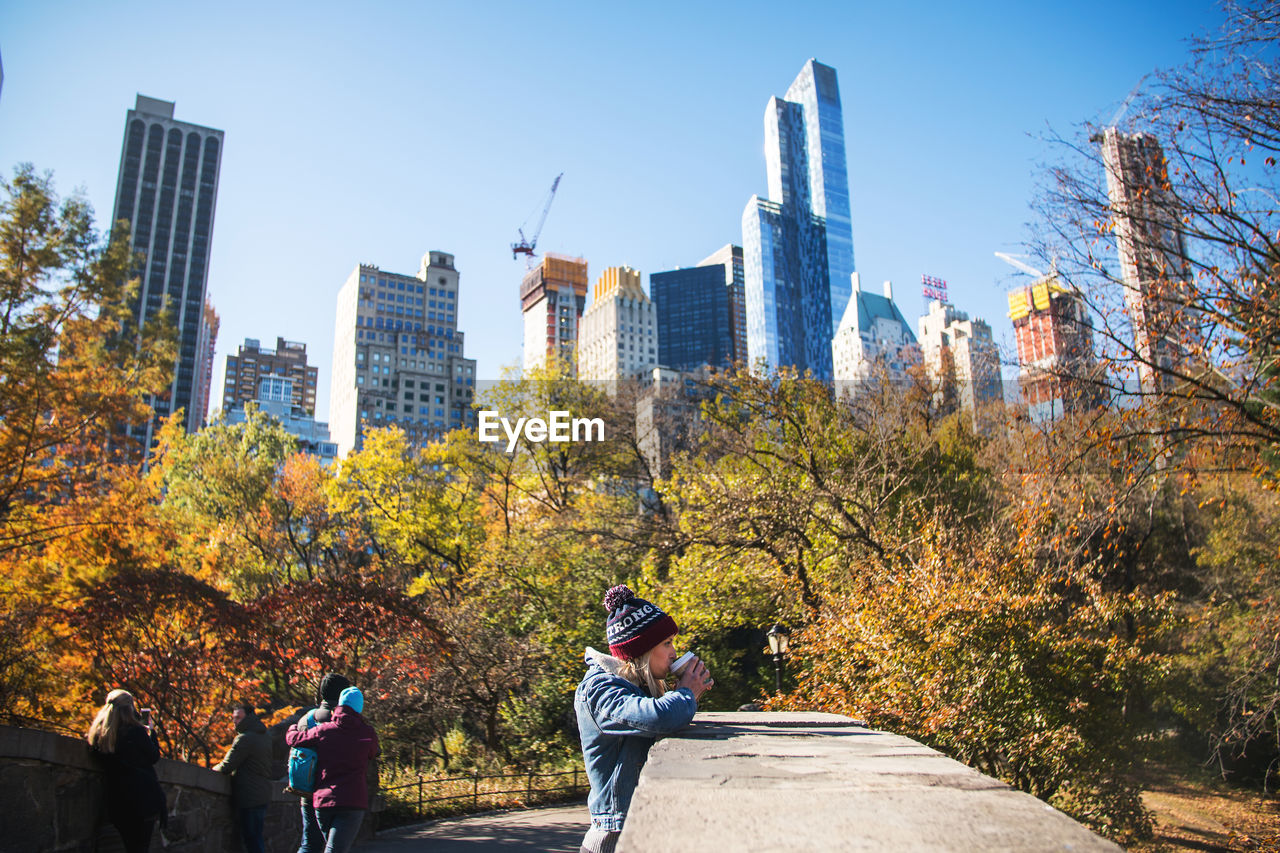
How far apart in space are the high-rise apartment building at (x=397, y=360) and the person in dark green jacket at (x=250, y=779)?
145m

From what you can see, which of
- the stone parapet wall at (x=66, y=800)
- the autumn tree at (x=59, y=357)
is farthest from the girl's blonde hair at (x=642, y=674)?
the autumn tree at (x=59, y=357)

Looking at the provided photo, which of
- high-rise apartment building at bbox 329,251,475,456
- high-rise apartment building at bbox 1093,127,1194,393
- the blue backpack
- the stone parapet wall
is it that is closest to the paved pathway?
the stone parapet wall

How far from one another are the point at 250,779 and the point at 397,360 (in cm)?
18396

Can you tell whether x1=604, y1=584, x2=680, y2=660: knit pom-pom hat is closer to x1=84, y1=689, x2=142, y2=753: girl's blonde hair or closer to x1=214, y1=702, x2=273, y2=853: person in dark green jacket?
x1=84, y1=689, x2=142, y2=753: girl's blonde hair

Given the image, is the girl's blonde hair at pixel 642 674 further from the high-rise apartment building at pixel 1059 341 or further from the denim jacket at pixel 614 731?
the high-rise apartment building at pixel 1059 341

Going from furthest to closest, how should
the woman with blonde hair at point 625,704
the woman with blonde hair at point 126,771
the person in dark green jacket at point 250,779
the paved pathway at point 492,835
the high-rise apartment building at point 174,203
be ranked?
the high-rise apartment building at point 174,203, the paved pathway at point 492,835, the person in dark green jacket at point 250,779, the woman with blonde hair at point 126,771, the woman with blonde hair at point 625,704

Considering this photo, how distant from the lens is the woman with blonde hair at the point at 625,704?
3057 millimetres

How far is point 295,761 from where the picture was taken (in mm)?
5500

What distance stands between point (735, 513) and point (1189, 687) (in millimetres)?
13604

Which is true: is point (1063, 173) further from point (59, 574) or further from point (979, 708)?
point (59, 574)

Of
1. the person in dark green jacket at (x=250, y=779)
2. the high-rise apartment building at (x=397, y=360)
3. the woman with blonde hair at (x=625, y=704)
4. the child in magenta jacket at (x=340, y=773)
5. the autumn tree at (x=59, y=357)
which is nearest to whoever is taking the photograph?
the woman with blonde hair at (x=625, y=704)

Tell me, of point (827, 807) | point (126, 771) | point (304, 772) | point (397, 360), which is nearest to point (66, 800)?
point (126, 771)

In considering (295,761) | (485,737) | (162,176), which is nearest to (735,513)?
(485,737)

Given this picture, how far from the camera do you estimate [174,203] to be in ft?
472
